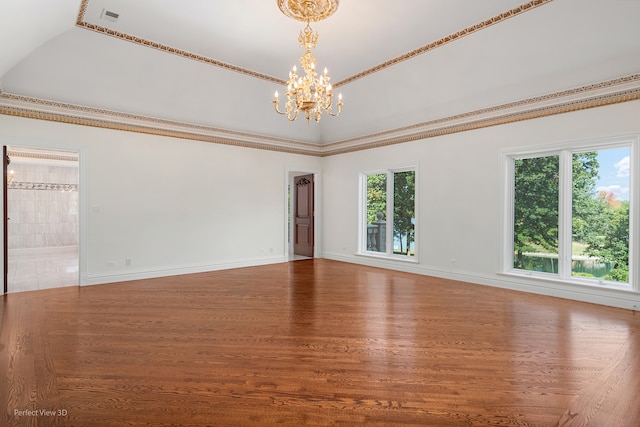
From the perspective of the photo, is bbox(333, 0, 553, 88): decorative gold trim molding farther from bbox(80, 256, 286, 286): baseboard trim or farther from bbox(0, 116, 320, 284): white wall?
bbox(80, 256, 286, 286): baseboard trim

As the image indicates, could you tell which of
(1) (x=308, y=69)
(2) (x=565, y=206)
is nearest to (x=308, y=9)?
(1) (x=308, y=69)

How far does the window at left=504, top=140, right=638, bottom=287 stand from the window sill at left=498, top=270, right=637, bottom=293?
0.02 metres

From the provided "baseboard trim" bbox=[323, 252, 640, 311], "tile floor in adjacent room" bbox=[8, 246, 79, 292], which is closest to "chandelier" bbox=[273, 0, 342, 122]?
"baseboard trim" bbox=[323, 252, 640, 311]

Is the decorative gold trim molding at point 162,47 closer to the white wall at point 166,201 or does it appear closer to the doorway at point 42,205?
the white wall at point 166,201

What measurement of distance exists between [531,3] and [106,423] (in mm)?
5678

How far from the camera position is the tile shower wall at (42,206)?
10297mm

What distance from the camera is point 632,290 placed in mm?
4512

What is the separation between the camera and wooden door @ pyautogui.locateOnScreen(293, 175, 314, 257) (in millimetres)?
9266

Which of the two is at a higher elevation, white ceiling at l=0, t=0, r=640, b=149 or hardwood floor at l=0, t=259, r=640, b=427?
white ceiling at l=0, t=0, r=640, b=149

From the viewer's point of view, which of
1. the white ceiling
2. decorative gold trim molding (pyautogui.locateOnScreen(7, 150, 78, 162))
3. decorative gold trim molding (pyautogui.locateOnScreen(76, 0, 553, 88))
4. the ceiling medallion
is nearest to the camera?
the ceiling medallion

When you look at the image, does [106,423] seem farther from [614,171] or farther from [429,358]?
[614,171]

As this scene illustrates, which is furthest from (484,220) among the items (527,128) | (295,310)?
(295,310)

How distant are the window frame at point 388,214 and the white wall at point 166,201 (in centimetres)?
181

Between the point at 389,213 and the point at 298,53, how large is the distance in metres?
3.78
